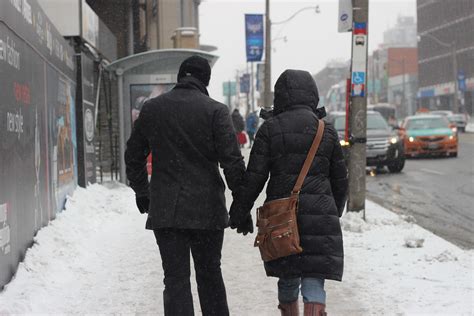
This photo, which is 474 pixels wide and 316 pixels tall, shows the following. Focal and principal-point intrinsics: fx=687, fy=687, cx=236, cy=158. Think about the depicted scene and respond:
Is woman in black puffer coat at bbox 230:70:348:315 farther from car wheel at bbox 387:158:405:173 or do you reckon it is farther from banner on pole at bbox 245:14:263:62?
banner on pole at bbox 245:14:263:62

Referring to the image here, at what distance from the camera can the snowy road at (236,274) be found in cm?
561

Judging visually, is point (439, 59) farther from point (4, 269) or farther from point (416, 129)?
point (4, 269)

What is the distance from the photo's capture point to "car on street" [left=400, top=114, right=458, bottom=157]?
2359 cm

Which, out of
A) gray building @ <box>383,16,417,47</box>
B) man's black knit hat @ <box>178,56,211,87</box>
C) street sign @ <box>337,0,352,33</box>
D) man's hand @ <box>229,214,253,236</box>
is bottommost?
man's hand @ <box>229,214,253,236</box>

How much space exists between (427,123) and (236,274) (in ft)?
61.9

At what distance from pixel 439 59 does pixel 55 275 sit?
84.6 metres

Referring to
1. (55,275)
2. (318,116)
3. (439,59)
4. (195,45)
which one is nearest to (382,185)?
(195,45)

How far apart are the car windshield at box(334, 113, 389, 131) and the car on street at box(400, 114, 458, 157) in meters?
2.89

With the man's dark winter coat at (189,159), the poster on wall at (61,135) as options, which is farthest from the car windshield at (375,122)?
the man's dark winter coat at (189,159)

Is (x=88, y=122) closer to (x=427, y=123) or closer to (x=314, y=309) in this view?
(x=314, y=309)

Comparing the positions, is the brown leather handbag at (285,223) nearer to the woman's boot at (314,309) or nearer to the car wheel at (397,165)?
the woman's boot at (314,309)

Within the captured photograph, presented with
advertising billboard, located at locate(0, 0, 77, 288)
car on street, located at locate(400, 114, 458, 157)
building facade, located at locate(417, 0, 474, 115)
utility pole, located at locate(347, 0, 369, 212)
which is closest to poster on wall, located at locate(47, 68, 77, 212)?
advertising billboard, located at locate(0, 0, 77, 288)

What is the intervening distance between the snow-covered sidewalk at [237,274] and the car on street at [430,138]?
584 inches

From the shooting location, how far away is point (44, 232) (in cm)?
749
